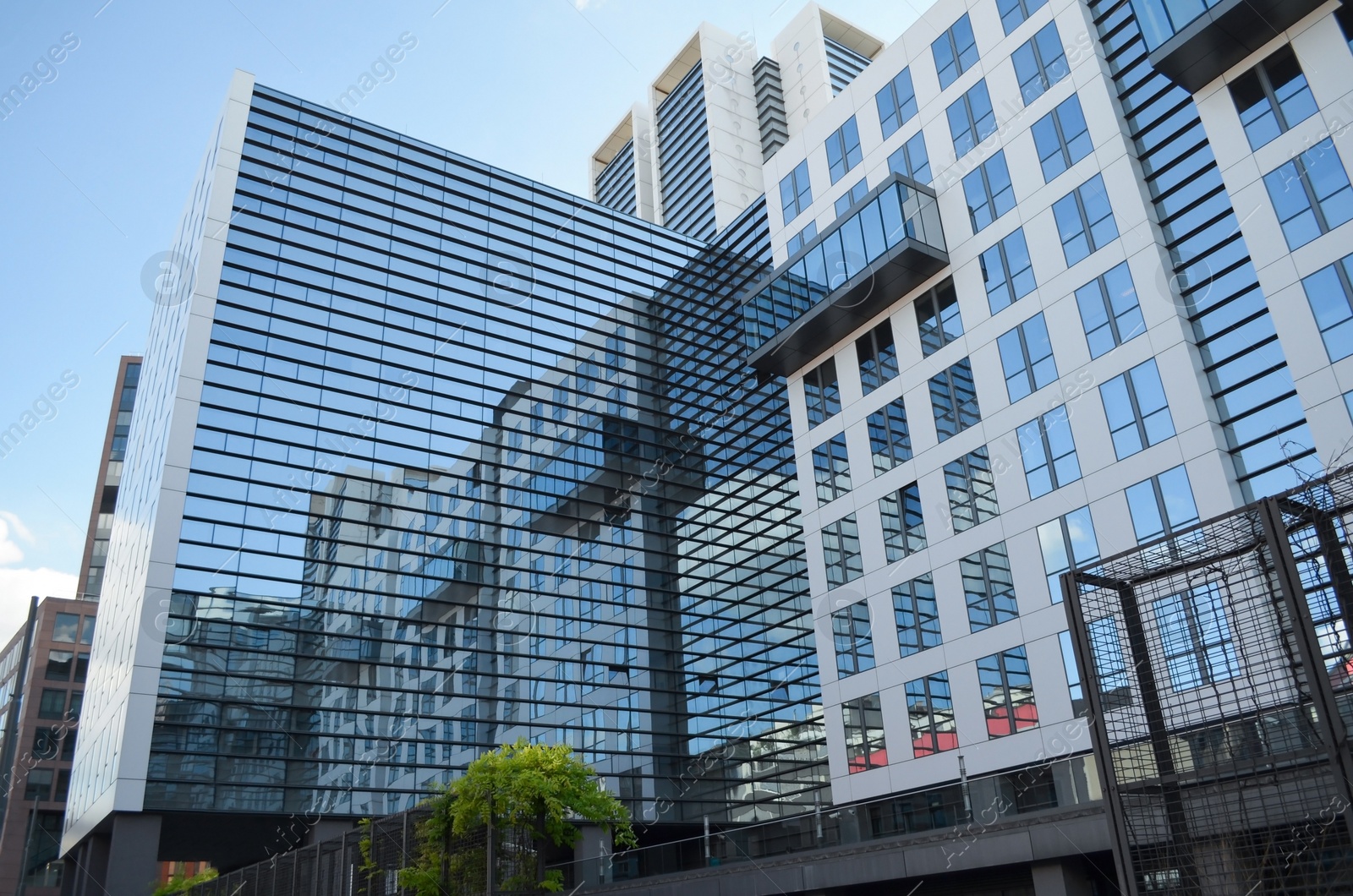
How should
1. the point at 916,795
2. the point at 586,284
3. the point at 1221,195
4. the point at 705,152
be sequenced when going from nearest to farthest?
1. the point at 916,795
2. the point at 1221,195
3. the point at 586,284
4. the point at 705,152

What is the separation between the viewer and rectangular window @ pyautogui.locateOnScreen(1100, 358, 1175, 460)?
2973cm

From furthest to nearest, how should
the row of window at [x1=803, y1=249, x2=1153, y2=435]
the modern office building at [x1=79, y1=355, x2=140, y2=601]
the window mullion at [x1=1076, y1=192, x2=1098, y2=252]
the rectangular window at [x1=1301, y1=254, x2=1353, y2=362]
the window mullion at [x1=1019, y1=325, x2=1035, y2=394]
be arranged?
the modern office building at [x1=79, y1=355, x2=140, y2=601], the window mullion at [x1=1019, y1=325, x2=1035, y2=394], the window mullion at [x1=1076, y1=192, x2=1098, y2=252], the row of window at [x1=803, y1=249, x2=1153, y2=435], the rectangular window at [x1=1301, y1=254, x2=1353, y2=362]

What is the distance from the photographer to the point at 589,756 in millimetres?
47156

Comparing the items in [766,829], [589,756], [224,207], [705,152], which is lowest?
[766,829]

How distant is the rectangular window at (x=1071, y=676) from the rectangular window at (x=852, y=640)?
745 centimetres

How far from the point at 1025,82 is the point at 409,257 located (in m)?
27.9

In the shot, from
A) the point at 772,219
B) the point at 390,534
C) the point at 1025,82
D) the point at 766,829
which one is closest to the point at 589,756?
the point at 390,534

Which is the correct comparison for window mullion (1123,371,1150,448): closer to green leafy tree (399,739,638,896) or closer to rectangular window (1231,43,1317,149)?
rectangular window (1231,43,1317,149)

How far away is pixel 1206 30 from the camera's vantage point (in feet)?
96.6

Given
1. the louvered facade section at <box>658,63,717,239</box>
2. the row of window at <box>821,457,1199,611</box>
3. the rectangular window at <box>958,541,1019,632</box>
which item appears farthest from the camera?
the louvered facade section at <box>658,63,717,239</box>

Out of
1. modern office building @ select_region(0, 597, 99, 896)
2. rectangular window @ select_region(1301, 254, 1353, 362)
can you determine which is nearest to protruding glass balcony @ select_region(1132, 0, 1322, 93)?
rectangular window @ select_region(1301, 254, 1353, 362)

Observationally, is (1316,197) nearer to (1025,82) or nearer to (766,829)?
(1025,82)

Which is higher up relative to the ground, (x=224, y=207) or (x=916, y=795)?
(x=224, y=207)

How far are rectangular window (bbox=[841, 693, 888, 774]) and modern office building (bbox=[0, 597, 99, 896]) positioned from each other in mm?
71805
